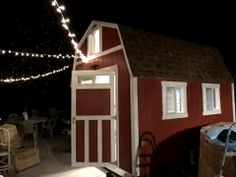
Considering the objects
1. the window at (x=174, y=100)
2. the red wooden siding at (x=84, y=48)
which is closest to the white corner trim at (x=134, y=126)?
the window at (x=174, y=100)

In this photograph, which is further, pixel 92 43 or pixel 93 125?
pixel 92 43

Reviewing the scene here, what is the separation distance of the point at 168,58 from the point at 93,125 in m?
2.75

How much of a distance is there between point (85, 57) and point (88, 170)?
11.4 feet

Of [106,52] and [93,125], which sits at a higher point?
[106,52]

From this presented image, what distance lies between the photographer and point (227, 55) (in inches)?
748

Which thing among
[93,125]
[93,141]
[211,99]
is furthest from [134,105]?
[211,99]

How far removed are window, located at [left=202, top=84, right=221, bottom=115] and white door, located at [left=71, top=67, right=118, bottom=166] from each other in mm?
3142

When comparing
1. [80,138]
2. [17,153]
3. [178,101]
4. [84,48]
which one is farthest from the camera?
[84,48]

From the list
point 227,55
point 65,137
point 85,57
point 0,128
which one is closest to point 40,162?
point 0,128

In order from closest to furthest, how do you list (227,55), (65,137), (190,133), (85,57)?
1. (190,133)
2. (85,57)
3. (65,137)
4. (227,55)

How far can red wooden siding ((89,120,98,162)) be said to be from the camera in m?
7.05

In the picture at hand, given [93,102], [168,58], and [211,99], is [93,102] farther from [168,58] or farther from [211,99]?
[211,99]

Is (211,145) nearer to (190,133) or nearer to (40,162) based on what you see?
(190,133)

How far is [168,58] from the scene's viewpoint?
783 cm
